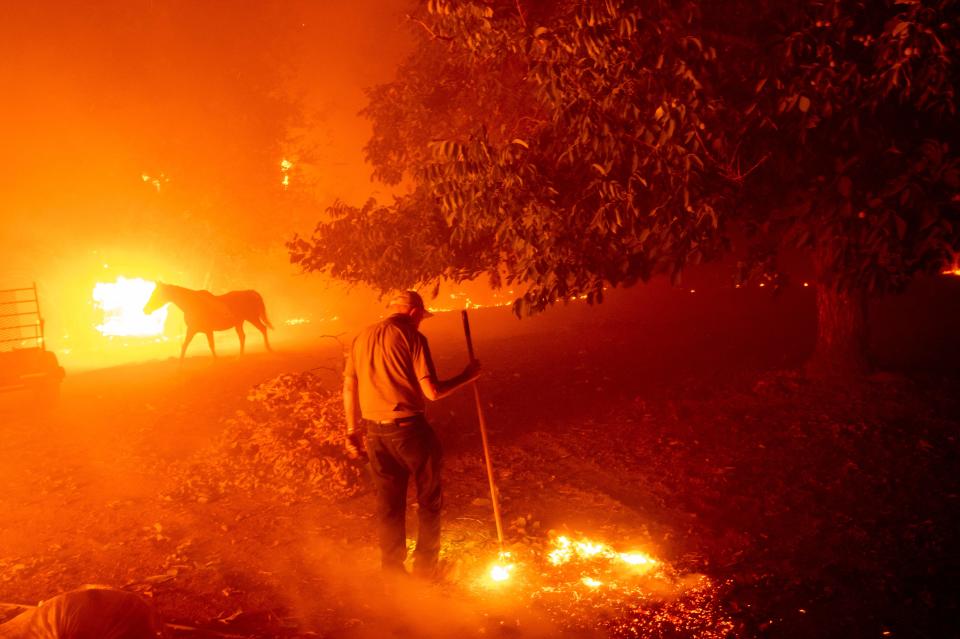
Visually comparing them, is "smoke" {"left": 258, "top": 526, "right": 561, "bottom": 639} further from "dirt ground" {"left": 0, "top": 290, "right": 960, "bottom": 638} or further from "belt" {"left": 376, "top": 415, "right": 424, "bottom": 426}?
A: "belt" {"left": 376, "top": 415, "right": 424, "bottom": 426}

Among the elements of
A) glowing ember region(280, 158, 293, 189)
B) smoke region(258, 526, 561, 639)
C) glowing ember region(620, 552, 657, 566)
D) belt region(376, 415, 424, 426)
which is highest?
A: glowing ember region(280, 158, 293, 189)

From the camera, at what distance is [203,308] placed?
14.8 m

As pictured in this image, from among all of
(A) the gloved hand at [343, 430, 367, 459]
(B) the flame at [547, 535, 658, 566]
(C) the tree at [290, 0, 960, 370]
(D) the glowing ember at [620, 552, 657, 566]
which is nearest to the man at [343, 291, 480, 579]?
(A) the gloved hand at [343, 430, 367, 459]

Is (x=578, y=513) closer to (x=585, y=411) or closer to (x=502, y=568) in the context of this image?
(x=502, y=568)

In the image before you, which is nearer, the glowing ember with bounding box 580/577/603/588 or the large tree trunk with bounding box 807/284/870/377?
the glowing ember with bounding box 580/577/603/588

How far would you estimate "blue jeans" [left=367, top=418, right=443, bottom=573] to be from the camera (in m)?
5.32

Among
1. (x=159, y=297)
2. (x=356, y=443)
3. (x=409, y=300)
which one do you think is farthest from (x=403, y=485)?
(x=159, y=297)

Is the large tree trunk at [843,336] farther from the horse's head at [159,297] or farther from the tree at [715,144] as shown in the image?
the horse's head at [159,297]

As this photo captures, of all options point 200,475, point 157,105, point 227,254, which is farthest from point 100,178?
point 200,475

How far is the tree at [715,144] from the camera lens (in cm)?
632

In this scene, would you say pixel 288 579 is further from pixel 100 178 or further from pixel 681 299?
pixel 100 178

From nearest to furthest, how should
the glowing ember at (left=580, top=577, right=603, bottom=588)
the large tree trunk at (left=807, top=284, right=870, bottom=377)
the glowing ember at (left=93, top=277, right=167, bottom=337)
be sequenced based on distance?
1. the glowing ember at (left=580, top=577, right=603, bottom=588)
2. the large tree trunk at (left=807, top=284, right=870, bottom=377)
3. the glowing ember at (left=93, top=277, right=167, bottom=337)

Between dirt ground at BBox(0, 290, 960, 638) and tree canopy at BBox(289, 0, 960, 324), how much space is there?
78.3 inches

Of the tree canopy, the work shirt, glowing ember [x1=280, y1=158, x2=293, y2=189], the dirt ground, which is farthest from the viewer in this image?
glowing ember [x1=280, y1=158, x2=293, y2=189]
